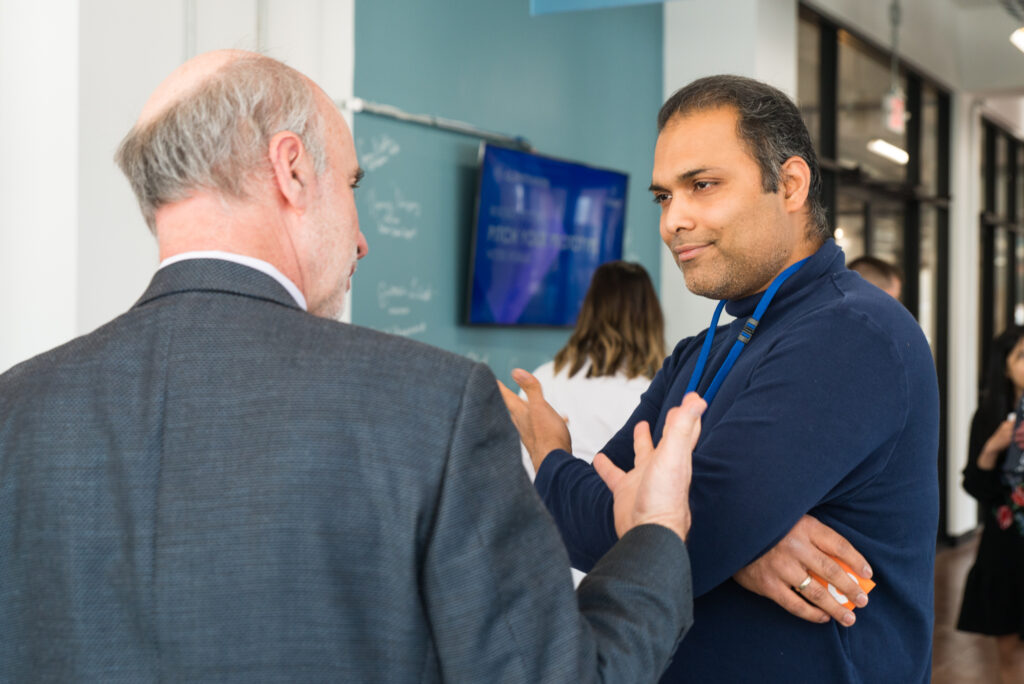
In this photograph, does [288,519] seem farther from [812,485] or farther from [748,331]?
[748,331]

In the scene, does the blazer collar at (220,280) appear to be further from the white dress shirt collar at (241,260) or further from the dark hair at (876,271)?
the dark hair at (876,271)

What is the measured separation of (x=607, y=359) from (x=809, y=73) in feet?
12.4

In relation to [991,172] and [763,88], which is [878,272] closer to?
[763,88]

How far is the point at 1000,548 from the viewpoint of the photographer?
426 cm

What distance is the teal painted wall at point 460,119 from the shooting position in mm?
3900

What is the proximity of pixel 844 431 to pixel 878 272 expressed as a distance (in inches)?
137

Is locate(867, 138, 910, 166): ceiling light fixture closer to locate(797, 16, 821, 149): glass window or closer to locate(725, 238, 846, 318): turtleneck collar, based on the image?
locate(797, 16, 821, 149): glass window

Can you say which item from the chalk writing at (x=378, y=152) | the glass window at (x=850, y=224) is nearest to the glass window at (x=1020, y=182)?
the glass window at (x=850, y=224)

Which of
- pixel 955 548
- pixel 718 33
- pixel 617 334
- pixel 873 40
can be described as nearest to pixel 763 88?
pixel 617 334

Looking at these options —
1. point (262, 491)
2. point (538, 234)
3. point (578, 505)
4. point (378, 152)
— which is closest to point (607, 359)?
point (378, 152)

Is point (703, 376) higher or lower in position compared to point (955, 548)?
higher

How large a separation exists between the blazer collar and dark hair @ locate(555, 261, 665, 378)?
96.5 inches

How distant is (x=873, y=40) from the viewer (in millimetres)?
7016

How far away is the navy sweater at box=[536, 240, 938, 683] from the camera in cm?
126
